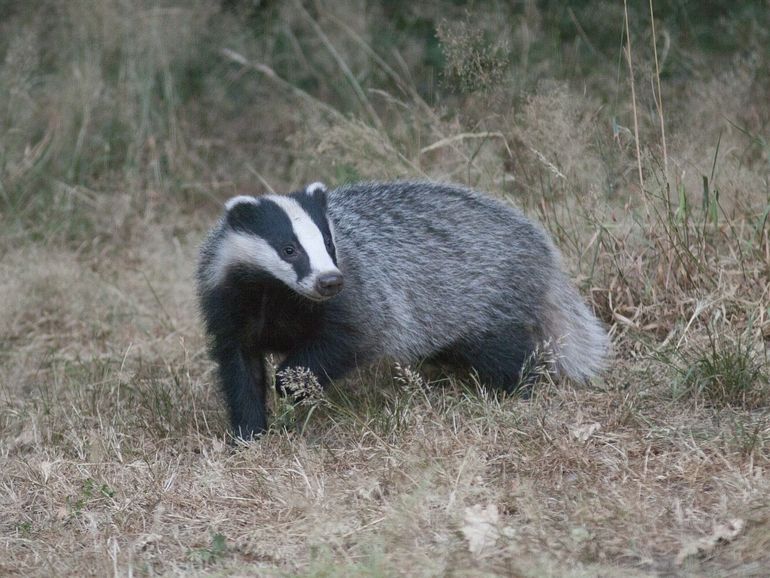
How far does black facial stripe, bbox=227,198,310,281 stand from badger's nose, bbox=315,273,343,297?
8 centimetres

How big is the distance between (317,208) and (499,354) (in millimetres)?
1067

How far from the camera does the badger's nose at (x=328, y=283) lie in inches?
160

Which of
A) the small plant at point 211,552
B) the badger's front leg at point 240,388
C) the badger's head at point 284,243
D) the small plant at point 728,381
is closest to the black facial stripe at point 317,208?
the badger's head at point 284,243

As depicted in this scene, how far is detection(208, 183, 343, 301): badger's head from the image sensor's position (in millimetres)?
4129

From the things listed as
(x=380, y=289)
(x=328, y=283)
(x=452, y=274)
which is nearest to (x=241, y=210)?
(x=328, y=283)

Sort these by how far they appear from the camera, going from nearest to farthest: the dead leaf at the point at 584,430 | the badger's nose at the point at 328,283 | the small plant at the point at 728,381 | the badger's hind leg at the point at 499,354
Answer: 1. the dead leaf at the point at 584,430
2. the badger's nose at the point at 328,283
3. the small plant at the point at 728,381
4. the badger's hind leg at the point at 499,354

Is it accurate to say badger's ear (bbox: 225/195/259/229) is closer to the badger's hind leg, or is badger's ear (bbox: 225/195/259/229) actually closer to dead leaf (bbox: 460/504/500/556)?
the badger's hind leg

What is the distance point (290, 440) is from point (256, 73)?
4.70m

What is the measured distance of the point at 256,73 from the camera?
8430mm

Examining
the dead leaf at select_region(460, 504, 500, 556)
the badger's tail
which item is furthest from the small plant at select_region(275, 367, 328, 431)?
the badger's tail

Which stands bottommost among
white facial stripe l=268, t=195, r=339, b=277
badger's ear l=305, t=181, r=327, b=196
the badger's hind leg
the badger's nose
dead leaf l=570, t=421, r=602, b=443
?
the badger's hind leg

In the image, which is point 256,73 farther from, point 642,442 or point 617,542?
point 617,542

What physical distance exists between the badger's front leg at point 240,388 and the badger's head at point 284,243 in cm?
29

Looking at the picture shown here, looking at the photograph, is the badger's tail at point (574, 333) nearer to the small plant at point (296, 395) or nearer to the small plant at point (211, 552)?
the small plant at point (296, 395)
